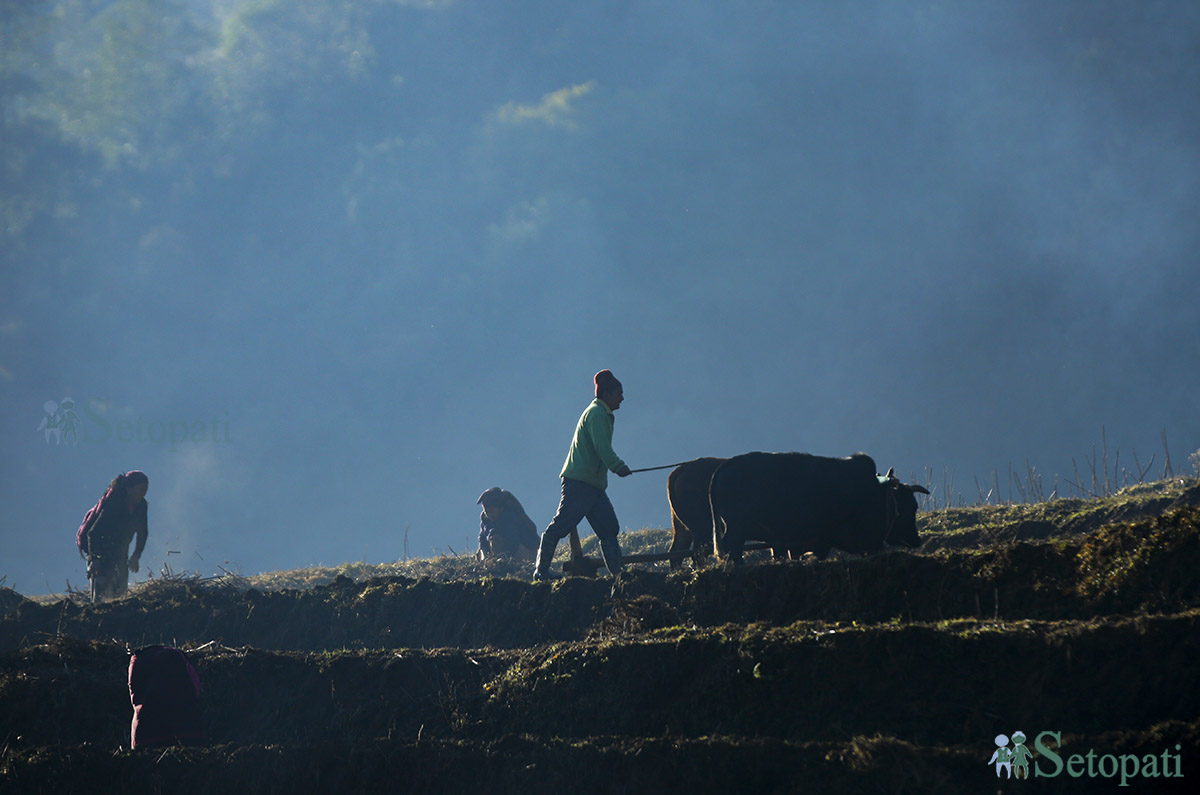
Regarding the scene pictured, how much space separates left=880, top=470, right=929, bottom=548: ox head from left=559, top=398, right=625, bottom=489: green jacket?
3.58 metres

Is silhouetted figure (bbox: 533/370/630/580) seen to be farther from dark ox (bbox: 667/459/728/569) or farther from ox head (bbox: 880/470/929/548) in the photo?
ox head (bbox: 880/470/929/548)

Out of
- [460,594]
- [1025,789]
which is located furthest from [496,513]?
[1025,789]

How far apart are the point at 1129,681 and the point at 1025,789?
4.07 feet

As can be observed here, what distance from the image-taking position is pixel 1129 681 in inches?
225

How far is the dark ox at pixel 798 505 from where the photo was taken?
11.1 m

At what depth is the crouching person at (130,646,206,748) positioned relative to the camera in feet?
25.4

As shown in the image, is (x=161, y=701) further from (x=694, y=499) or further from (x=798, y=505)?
(x=694, y=499)

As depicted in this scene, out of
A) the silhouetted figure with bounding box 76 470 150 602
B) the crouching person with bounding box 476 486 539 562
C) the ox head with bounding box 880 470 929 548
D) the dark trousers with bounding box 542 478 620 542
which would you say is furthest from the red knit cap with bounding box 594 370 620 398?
the silhouetted figure with bounding box 76 470 150 602

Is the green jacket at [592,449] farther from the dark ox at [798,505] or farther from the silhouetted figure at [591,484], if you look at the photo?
the dark ox at [798,505]

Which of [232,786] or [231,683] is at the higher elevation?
[231,683]

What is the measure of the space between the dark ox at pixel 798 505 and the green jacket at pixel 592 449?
143 cm

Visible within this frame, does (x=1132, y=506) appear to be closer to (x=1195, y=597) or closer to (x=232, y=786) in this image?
(x=1195, y=597)

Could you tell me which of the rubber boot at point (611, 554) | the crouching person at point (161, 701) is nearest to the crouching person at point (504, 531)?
the rubber boot at point (611, 554)

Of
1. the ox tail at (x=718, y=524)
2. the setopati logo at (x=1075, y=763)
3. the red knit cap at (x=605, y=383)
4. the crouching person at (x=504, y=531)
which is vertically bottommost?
the setopati logo at (x=1075, y=763)
